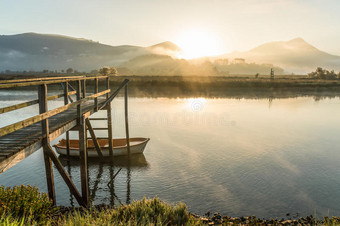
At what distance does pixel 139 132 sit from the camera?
29.9 metres

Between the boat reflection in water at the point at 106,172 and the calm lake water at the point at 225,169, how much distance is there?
61mm

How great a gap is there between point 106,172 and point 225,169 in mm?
7667

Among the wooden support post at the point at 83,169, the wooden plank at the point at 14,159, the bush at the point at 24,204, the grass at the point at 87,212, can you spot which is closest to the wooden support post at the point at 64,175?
the wooden support post at the point at 83,169

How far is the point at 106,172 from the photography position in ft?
62.7

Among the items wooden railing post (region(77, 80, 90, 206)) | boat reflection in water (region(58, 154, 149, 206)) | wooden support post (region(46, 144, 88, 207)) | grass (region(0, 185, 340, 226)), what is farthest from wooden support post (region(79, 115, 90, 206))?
grass (region(0, 185, 340, 226))

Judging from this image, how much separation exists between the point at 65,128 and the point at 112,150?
327 inches

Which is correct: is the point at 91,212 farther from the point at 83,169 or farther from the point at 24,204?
the point at 83,169

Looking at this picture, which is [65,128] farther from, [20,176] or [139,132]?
[139,132]

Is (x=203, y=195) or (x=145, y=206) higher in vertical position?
(x=145, y=206)

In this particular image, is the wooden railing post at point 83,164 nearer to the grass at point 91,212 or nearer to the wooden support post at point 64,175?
the wooden support post at point 64,175

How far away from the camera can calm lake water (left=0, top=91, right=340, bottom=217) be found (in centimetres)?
1505

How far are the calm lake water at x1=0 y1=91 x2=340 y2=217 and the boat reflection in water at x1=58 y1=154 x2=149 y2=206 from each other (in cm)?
6

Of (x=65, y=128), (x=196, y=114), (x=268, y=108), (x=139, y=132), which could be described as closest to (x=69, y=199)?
(x=65, y=128)

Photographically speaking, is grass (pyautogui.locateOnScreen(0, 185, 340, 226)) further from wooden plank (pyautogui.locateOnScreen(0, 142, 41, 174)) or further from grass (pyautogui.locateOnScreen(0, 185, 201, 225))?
wooden plank (pyautogui.locateOnScreen(0, 142, 41, 174))
